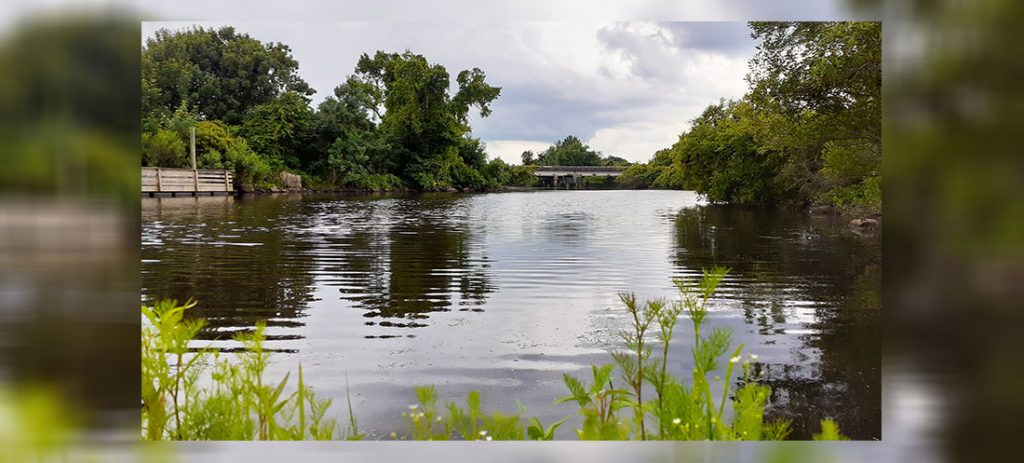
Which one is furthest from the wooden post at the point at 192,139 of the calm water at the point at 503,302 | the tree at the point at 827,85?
the tree at the point at 827,85

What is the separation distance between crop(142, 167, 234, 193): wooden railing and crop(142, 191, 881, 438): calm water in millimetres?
9313

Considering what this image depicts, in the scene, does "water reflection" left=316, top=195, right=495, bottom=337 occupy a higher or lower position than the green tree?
lower

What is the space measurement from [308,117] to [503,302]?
76.5 feet

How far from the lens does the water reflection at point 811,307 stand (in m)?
2.98

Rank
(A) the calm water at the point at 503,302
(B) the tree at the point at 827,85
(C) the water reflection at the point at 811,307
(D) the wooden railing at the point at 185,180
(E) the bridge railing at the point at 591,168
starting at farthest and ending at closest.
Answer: (E) the bridge railing at the point at 591,168 → (D) the wooden railing at the point at 185,180 → (B) the tree at the point at 827,85 → (A) the calm water at the point at 503,302 → (C) the water reflection at the point at 811,307

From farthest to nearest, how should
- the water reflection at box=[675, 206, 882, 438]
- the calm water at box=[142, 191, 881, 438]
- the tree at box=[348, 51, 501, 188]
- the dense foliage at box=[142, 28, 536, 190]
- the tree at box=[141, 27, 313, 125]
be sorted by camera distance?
the tree at box=[348, 51, 501, 188] → the tree at box=[141, 27, 313, 125] → the dense foliage at box=[142, 28, 536, 190] → the calm water at box=[142, 191, 881, 438] → the water reflection at box=[675, 206, 882, 438]

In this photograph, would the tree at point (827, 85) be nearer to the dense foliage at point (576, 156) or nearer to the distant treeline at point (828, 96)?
the distant treeline at point (828, 96)

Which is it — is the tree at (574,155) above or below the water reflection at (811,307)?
above

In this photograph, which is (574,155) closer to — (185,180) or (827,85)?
(185,180)

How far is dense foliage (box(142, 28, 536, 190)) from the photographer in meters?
23.1

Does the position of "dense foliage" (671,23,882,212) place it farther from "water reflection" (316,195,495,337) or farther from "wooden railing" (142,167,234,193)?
"wooden railing" (142,167,234,193)

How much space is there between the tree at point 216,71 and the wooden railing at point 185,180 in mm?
3087

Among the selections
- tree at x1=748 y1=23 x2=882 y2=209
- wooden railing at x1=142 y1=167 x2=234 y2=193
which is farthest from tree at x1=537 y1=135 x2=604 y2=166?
wooden railing at x1=142 y1=167 x2=234 y2=193
